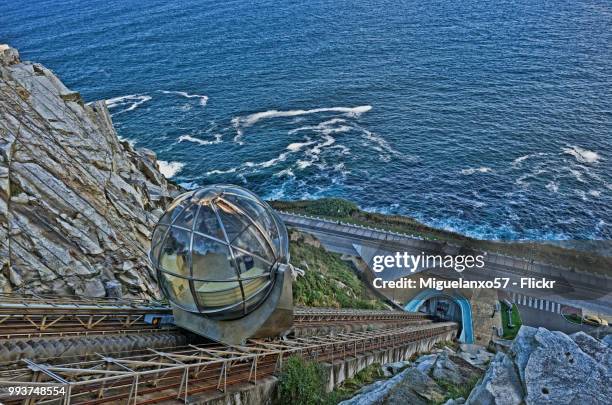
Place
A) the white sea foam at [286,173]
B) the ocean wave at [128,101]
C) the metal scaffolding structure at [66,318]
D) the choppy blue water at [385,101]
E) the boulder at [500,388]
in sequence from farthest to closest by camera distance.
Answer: the ocean wave at [128,101] → the white sea foam at [286,173] → the choppy blue water at [385,101] → the metal scaffolding structure at [66,318] → the boulder at [500,388]

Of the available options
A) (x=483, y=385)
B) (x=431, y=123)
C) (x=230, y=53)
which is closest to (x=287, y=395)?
(x=483, y=385)

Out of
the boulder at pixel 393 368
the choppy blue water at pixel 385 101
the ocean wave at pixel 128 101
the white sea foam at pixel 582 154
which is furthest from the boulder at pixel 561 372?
the ocean wave at pixel 128 101

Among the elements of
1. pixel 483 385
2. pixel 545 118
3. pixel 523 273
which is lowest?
pixel 523 273

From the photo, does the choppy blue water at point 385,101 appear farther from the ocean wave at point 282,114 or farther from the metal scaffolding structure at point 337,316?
the metal scaffolding structure at point 337,316

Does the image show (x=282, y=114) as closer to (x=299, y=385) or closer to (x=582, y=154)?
(x=582, y=154)

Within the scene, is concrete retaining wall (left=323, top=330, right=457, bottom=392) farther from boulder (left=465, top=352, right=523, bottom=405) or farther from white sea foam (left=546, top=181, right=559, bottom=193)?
white sea foam (left=546, top=181, right=559, bottom=193)

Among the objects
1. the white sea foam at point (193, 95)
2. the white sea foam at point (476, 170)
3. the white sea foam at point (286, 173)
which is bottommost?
the white sea foam at point (476, 170)

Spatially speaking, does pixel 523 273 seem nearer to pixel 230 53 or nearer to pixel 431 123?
pixel 431 123
